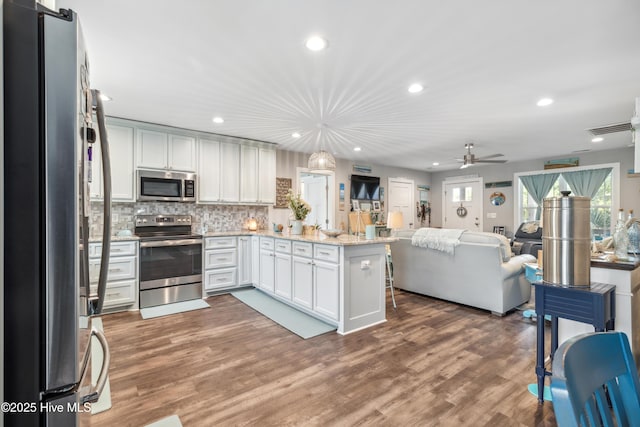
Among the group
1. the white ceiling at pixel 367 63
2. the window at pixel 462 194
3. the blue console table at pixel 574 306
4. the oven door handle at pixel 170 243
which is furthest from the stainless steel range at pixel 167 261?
the window at pixel 462 194

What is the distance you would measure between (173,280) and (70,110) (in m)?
3.92

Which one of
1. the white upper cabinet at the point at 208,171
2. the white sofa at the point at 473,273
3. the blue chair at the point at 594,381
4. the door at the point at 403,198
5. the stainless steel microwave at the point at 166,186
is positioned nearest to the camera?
the blue chair at the point at 594,381

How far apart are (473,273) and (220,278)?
3.54 metres

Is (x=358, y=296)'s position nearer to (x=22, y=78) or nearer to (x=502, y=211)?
(x=22, y=78)

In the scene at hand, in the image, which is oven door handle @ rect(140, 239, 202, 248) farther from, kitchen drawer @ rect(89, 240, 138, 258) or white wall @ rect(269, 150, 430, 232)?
white wall @ rect(269, 150, 430, 232)

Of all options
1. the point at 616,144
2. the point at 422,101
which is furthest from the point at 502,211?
the point at 422,101

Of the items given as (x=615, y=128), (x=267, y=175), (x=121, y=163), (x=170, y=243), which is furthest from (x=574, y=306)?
(x=121, y=163)

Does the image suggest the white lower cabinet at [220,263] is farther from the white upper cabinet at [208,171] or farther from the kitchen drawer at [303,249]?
the kitchen drawer at [303,249]

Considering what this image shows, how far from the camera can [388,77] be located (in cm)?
285

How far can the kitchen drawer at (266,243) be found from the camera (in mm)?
4324

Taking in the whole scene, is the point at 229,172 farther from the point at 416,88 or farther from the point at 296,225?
the point at 416,88

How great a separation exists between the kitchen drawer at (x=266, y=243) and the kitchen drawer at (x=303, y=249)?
0.64m

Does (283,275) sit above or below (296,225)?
below

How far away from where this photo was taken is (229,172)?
197 inches
